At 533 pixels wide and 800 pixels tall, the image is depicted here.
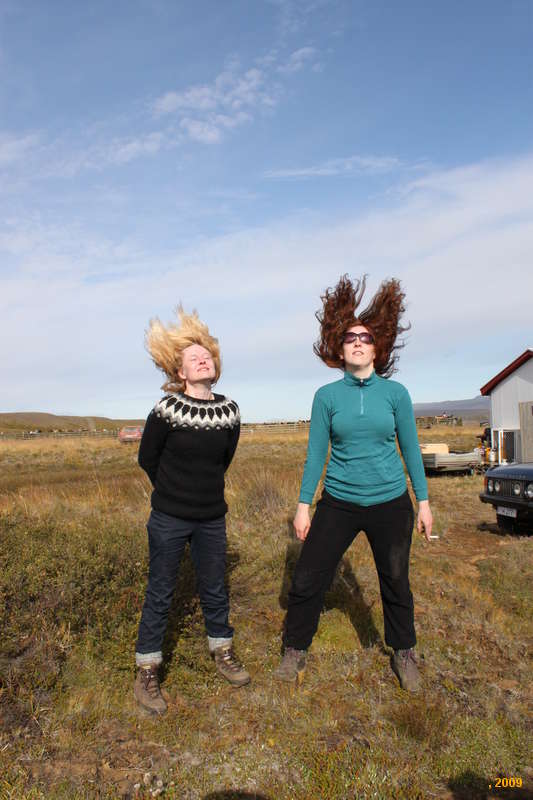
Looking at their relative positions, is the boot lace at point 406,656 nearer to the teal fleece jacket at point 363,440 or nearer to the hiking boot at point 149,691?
the teal fleece jacket at point 363,440

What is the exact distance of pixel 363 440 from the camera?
312cm

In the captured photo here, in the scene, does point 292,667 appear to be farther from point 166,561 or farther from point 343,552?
point 166,561

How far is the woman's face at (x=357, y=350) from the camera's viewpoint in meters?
3.23

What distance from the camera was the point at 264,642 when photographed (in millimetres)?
3771

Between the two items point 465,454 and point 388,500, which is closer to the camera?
point 388,500

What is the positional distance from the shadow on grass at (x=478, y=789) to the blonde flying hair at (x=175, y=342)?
228 centimetres

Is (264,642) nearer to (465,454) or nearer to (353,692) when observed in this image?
(353,692)

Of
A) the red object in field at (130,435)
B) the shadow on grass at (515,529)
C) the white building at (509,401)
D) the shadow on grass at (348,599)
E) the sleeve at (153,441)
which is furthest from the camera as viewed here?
the red object in field at (130,435)

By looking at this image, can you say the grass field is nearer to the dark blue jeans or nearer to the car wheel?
the dark blue jeans

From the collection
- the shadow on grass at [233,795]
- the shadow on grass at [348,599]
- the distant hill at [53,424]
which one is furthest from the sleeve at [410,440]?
the distant hill at [53,424]

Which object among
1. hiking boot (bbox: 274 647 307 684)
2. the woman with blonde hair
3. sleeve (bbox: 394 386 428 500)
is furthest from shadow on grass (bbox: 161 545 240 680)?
sleeve (bbox: 394 386 428 500)

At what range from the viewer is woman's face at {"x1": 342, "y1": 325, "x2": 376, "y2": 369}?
3.23m

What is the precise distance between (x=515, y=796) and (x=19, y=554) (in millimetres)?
3464

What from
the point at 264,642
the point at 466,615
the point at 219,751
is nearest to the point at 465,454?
the point at 466,615
